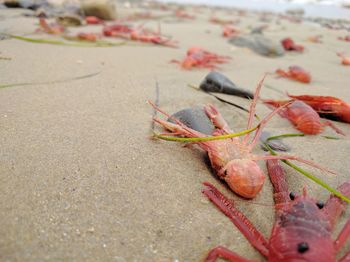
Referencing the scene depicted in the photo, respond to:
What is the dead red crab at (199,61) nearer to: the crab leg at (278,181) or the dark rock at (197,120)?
the dark rock at (197,120)

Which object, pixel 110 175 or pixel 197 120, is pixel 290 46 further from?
pixel 110 175

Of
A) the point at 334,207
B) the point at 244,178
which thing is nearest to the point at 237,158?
the point at 244,178

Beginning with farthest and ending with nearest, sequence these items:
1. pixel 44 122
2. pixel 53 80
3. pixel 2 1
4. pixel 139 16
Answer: pixel 139 16 < pixel 2 1 < pixel 53 80 < pixel 44 122

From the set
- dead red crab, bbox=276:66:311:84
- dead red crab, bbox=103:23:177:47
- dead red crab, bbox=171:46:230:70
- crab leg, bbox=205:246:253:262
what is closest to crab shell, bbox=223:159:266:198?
crab leg, bbox=205:246:253:262

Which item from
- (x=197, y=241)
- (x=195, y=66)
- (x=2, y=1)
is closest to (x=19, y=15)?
(x=2, y=1)

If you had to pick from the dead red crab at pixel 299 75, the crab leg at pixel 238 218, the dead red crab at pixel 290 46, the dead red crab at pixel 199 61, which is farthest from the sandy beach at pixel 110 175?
the dead red crab at pixel 290 46

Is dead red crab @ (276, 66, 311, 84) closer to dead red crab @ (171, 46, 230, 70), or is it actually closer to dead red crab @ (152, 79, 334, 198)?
dead red crab @ (171, 46, 230, 70)

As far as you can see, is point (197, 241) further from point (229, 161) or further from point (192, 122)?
point (192, 122)
